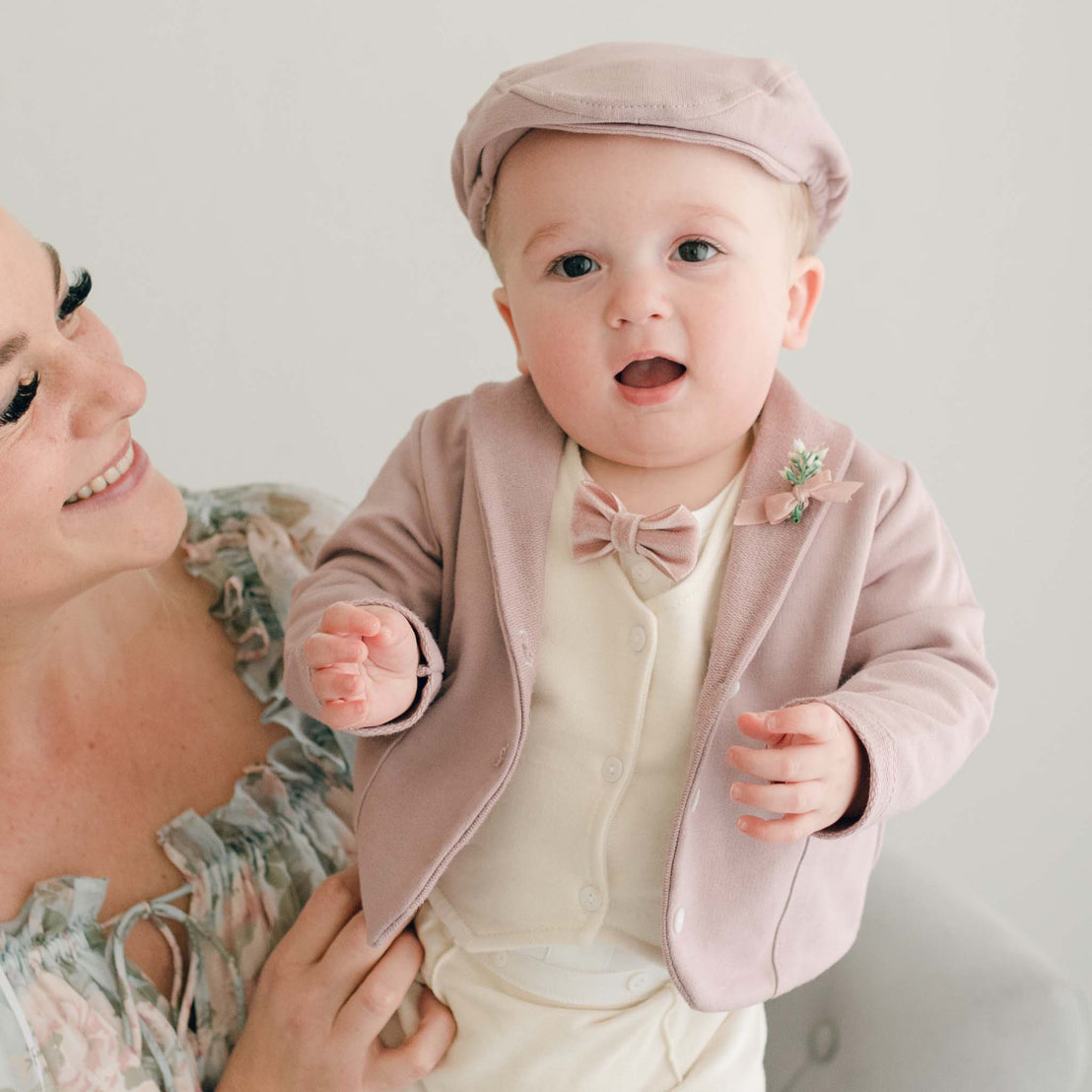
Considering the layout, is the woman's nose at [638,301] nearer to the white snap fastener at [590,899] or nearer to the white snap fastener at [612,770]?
the white snap fastener at [612,770]

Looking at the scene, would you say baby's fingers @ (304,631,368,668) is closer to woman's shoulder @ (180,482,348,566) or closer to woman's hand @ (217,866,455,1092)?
woman's hand @ (217,866,455,1092)

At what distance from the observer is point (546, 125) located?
118 cm

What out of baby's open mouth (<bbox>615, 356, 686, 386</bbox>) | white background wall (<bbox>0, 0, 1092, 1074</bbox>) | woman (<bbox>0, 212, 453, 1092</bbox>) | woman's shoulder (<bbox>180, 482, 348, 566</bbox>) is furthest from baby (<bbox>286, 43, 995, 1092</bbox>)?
white background wall (<bbox>0, 0, 1092, 1074</bbox>)

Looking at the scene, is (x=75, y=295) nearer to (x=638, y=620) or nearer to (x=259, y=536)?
(x=259, y=536)

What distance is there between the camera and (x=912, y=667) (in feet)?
3.89

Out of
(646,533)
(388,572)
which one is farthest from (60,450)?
(646,533)

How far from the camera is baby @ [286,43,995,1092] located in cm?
117

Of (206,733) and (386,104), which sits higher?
(386,104)

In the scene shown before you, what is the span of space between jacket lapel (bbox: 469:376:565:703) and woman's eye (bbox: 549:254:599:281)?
0.18 meters

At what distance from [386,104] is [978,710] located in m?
1.50

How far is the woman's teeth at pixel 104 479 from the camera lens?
1.31m

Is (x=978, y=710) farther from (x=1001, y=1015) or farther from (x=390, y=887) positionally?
(x=390, y=887)

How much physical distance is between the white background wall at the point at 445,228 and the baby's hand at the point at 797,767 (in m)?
1.23

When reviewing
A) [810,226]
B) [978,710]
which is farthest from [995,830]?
[810,226]
